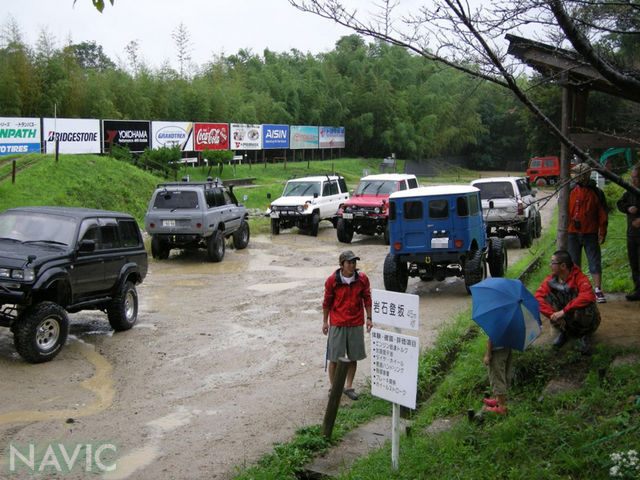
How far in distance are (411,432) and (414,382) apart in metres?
0.91

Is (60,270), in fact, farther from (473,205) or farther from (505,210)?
(505,210)

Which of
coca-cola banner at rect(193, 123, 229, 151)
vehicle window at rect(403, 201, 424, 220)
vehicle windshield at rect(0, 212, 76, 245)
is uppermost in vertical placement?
coca-cola banner at rect(193, 123, 229, 151)

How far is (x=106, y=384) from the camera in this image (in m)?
7.99

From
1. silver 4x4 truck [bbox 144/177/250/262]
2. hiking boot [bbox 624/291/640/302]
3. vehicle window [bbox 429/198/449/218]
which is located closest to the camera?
hiking boot [bbox 624/291/640/302]

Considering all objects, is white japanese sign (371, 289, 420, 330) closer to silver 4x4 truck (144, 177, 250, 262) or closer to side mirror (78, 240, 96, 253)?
side mirror (78, 240, 96, 253)

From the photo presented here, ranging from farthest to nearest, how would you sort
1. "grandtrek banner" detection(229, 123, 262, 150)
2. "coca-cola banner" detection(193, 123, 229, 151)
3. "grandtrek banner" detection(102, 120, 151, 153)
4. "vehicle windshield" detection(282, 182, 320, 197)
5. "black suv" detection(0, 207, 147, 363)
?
"grandtrek banner" detection(229, 123, 262, 150), "coca-cola banner" detection(193, 123, 229, 151), "grandtrek banner" detection(102, 120, 151, 153), "vehicle windshield" detection(282, 182, 320, 197), "black suv" detection(0, 207, 147, 363)

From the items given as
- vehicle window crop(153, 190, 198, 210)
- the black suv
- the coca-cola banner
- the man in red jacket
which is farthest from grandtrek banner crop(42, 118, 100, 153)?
the man in red jacket

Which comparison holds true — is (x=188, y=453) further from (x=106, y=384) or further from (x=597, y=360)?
(x=597, y=360)

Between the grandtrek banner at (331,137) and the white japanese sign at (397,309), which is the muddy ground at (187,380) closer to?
the white japanese sign at (397,309)

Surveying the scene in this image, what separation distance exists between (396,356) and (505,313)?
1.02 m

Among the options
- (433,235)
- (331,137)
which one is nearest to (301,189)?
(433,235)

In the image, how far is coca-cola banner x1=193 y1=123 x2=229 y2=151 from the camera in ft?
121

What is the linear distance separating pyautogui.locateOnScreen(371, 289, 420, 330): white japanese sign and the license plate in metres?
6.72

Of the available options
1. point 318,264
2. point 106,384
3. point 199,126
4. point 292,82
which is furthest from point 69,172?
point 292,82
